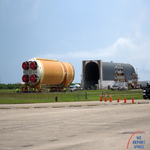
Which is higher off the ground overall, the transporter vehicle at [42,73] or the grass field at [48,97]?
the transporter vehicle at [42,73]

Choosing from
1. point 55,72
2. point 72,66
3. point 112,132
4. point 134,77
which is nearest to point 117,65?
point 134,77

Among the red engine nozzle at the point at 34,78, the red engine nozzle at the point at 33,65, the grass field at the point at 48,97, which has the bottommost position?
the grass field at the point at 48,97

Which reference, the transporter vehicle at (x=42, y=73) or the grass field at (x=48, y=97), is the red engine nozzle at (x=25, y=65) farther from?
the grass field at (x=48, y=97)

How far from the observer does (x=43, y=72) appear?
220ft

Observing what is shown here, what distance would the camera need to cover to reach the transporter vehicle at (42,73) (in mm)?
67062

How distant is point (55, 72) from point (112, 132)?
6102 centimetres

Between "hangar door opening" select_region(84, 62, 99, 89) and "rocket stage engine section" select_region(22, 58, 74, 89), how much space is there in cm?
2183

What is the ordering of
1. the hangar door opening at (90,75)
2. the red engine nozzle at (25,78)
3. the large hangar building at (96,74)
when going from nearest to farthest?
the red engine nozzle at (25,78), the large hangar building at (96,74), the hangar door opening at (90,75)

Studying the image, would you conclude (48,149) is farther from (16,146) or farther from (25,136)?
(25,136)

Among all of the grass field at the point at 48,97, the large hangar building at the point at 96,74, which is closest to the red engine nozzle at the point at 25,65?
the grass field at the point at 48,97

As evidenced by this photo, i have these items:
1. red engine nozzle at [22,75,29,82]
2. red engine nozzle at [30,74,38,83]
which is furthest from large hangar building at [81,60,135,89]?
red engine nozzle at [30,74,38,83]

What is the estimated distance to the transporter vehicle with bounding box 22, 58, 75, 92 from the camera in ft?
220

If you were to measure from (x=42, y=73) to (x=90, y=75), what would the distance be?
120 ft

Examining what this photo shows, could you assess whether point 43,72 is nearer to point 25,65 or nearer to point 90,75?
point 25,65
